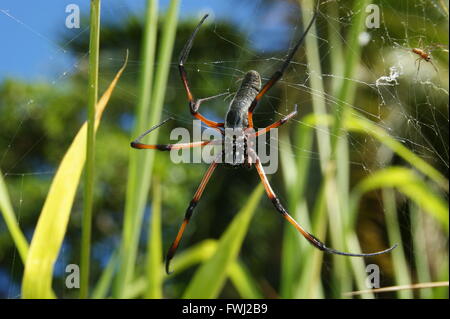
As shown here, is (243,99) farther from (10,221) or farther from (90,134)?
(10,221)

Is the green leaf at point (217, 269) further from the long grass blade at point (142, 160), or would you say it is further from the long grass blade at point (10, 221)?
the long grass blade at point (10, 221)

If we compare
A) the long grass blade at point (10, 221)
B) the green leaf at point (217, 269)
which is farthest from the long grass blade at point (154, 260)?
the long grass blade at point (10, 221)

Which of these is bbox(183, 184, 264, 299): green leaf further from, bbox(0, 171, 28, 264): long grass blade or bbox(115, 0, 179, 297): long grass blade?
bbox(0, 171, 28, 264): long grass blade

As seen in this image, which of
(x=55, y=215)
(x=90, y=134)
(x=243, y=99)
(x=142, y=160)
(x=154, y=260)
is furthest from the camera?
(x=154, y=260)

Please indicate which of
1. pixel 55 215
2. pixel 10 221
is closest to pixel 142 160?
pixel 55 215
